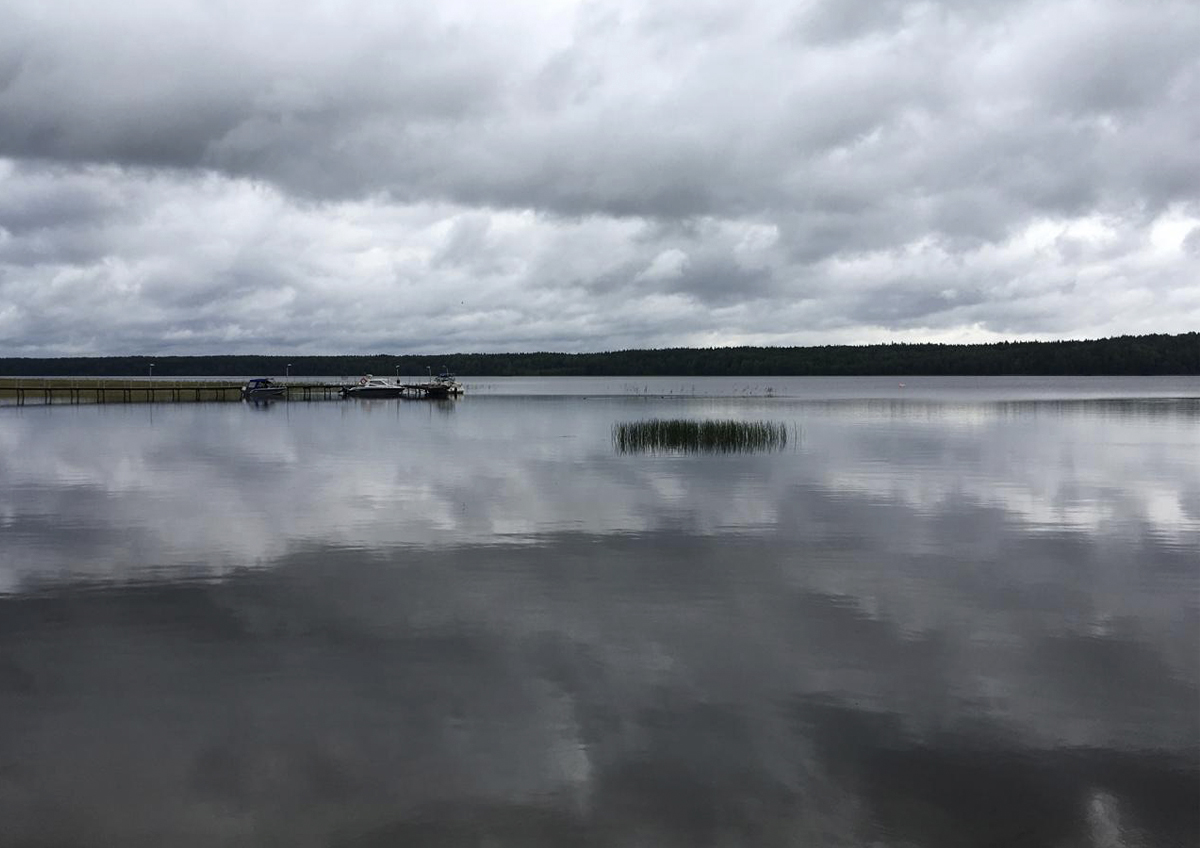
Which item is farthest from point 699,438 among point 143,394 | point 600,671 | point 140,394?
point 140,394

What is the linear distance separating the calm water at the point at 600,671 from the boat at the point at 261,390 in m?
119

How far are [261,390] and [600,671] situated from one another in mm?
145123

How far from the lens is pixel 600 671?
15125 millimetres

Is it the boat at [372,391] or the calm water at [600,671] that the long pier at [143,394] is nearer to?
the boat at [372,391]

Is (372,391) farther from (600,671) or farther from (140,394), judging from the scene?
(600,671)

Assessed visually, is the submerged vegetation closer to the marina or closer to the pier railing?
the marina

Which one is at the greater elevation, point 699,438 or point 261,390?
point 261,390

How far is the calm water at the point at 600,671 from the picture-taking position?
10.7 m

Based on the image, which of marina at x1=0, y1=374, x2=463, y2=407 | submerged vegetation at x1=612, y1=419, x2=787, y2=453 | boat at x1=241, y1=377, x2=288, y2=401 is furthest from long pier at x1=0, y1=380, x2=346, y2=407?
submerged vegetation at x1=612, y1=419, x2=787, y2=453

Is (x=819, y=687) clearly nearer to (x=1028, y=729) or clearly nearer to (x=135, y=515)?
(x=1028, y=729)

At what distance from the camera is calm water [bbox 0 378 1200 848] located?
10688mm

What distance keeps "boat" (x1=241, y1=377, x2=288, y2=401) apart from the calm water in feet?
390

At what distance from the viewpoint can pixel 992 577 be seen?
21797mm

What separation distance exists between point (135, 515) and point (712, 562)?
19630 mm
